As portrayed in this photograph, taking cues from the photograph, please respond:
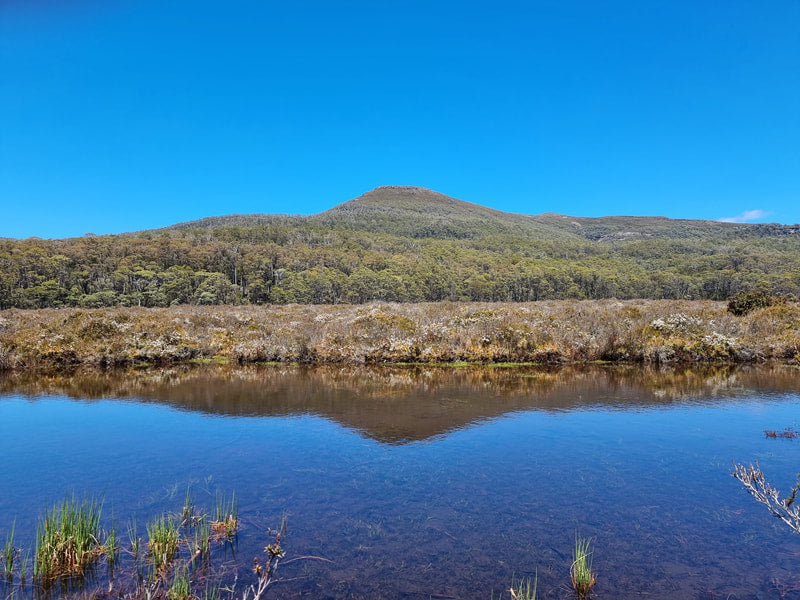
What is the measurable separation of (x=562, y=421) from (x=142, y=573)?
27.5 feet

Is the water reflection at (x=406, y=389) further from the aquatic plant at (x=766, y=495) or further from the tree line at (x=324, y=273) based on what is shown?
the tree line at (x=324, y=273)

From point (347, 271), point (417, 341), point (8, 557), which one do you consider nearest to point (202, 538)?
point (8, 557)

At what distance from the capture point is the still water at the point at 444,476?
515 centimetres

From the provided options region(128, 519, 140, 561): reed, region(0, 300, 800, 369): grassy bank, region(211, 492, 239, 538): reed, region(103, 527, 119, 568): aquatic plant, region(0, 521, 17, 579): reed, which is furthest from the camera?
region(0, 300, 800, 369): grassy bank

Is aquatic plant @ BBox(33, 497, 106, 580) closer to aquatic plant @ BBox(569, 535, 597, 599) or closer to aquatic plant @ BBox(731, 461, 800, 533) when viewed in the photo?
aquatic plant @ BBox(569, 535, 597, 599)

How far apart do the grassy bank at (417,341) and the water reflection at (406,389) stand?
1.35 m

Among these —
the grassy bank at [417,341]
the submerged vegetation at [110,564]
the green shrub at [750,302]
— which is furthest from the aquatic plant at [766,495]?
the green shrub at [750,302]

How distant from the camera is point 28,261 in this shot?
226 ft

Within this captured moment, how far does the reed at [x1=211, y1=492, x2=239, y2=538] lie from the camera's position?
19.1 ft

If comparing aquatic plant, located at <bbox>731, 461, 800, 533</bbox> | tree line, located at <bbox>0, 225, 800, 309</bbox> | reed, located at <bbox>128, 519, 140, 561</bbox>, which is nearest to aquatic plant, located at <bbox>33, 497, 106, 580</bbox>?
reed, located at <bbox>128, 519, 140, 561</bbox>

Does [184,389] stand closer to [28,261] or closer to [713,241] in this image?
[28,261]

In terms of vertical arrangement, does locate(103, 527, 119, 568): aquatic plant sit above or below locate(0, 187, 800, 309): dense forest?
below

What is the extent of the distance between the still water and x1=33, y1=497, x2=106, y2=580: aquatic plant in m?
0.37

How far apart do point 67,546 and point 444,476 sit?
487 cm
